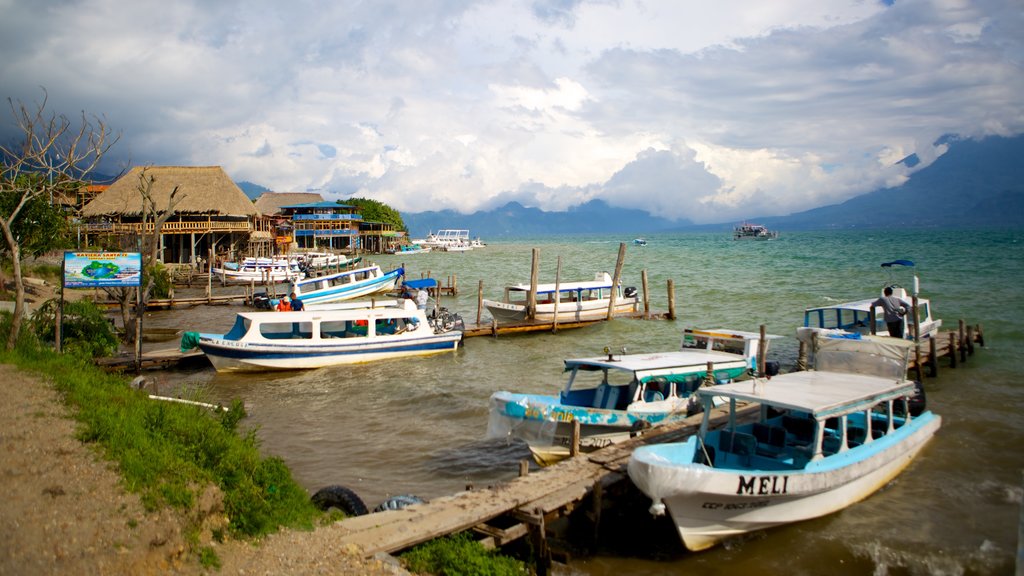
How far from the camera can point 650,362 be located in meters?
13.6

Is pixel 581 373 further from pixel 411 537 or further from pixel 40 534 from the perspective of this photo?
pixel 40 534

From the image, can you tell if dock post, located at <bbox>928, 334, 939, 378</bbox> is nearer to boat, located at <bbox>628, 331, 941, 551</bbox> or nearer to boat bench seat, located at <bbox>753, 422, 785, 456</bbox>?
boat, located at <bbox>628, 331, 941, 551</bbox>

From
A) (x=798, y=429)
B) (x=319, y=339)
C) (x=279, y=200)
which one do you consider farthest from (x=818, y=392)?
(x=279, y=200)

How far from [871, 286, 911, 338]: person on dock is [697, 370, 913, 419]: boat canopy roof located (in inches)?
328

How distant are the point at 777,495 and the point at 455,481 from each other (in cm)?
543

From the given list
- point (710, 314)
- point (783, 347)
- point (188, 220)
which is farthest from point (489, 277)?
point (783, 347)

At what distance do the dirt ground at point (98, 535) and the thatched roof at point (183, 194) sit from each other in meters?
44.4

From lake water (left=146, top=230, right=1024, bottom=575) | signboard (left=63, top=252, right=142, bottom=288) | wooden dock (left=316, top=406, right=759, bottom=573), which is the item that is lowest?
lake water (left=146, top=230, right=1024, bottom=575)

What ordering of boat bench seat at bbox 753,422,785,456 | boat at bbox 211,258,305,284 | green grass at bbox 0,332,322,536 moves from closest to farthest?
1. green grass at bbox 0,332,322,536
2. boat bench seat at bbox 753,422,785,456
3. boat at bbox 211,258,305,284

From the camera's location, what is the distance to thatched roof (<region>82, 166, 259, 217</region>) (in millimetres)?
48531

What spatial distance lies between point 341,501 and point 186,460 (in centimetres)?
204

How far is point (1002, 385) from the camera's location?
59.5 feet

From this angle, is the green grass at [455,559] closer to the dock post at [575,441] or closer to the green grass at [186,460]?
the green grass at [186,460]

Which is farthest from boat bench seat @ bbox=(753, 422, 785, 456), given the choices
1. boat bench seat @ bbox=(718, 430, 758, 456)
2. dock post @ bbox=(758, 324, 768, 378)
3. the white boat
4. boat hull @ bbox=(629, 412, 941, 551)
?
the white boat
